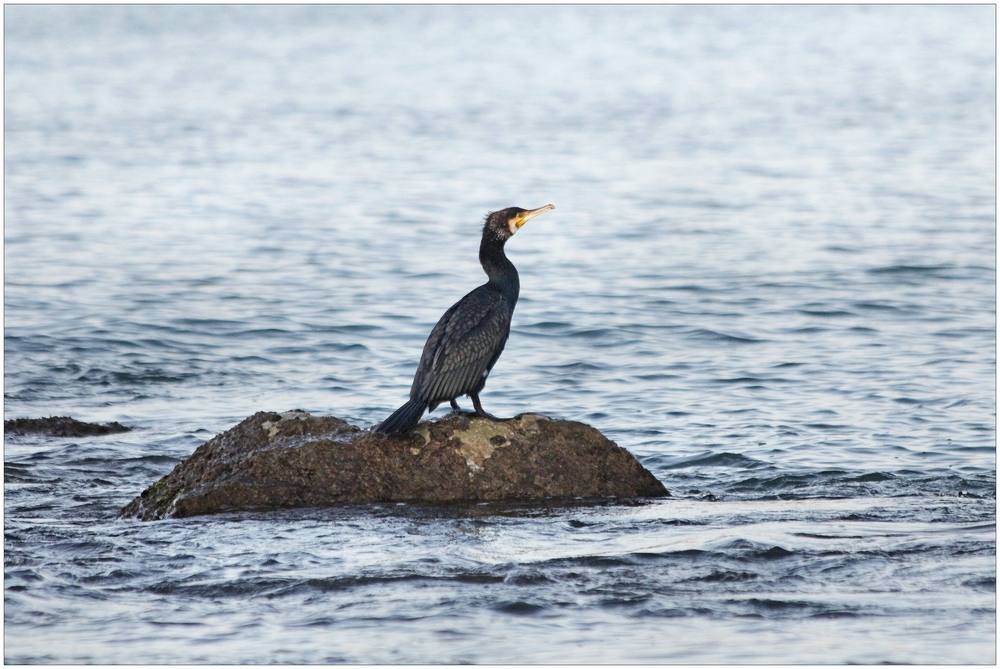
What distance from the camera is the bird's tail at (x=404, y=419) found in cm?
684

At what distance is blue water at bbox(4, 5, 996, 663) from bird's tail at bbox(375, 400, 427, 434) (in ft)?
1.36

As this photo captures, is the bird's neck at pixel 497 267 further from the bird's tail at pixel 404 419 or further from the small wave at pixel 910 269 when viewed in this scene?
the small wave at pixel 910 269

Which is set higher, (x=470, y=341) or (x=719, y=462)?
(x=470, y=341)

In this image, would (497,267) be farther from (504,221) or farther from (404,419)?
(404,419)

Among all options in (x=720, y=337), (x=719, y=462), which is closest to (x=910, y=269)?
(x=720, y=337)

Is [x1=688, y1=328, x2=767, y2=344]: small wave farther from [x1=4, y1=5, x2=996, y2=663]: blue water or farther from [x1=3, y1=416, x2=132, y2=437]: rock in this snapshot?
[x1=3, y1=416, x2=132, y2=437]: rock

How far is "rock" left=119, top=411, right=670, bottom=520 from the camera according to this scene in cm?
693

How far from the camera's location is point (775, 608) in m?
5.54

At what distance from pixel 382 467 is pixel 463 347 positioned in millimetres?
773

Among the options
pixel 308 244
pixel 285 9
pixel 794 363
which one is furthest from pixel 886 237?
pixel 285 9

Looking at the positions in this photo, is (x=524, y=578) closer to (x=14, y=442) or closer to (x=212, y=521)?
(x=212, y=521)

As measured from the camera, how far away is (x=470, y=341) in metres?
7.13

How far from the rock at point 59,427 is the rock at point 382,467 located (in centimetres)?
216

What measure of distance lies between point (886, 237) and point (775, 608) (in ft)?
39.2
